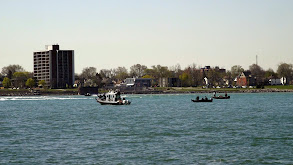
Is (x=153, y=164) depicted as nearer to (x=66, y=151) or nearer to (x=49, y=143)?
(x=66, y=151)

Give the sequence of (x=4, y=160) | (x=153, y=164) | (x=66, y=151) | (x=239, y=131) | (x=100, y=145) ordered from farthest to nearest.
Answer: (x=239, y=131)
(x=100, y=145)
(x=66, y=151)
(x=4, y=160)
(x=153, y=164)

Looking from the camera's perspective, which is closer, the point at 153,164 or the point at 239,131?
the point at 153,164

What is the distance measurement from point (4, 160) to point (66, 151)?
545 centimetres

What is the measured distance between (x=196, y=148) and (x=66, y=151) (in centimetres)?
1112

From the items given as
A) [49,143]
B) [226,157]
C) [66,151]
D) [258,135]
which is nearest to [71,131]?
[49,143]

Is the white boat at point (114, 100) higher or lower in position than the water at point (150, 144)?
higher

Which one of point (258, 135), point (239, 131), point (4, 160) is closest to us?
point (4, 160)

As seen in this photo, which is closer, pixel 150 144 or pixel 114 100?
pixel 150 144

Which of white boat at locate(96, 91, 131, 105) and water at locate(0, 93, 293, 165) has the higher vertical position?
white boat at locate(96, 91, 131, 105)

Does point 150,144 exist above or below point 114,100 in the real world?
below

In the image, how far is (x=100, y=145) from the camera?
46844 millimetres

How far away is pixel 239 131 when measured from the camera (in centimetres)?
5778

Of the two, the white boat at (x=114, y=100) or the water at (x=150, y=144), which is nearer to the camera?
the water at (x=150, y=144)

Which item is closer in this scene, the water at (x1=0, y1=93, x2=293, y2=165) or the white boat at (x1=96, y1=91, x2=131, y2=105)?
the water at (x1=0, y1=93, x2=293, y2=165)
